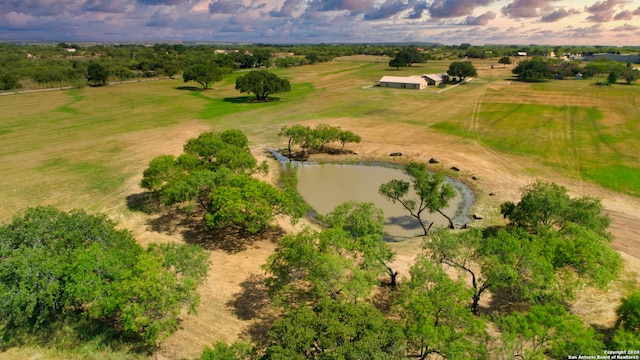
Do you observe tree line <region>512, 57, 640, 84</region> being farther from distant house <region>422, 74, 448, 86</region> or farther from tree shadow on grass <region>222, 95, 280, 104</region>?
tree shadow on grass <region>222, 95, 280, 104</region>

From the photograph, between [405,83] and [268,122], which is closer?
[268,122]

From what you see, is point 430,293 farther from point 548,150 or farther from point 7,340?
point 548,150

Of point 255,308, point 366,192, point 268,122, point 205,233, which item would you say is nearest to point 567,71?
point 268,122

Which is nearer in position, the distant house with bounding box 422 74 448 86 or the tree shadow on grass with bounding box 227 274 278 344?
the tree shadow on grass with bounding box 227 274 278 344

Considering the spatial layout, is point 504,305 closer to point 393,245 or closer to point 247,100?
point 393,245

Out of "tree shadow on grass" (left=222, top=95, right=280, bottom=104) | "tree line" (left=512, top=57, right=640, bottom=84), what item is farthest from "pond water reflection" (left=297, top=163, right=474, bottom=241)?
"tree line" (left=512, top=57, right=640, bottom=84)

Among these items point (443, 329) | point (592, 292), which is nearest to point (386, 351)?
point (443, 329)
